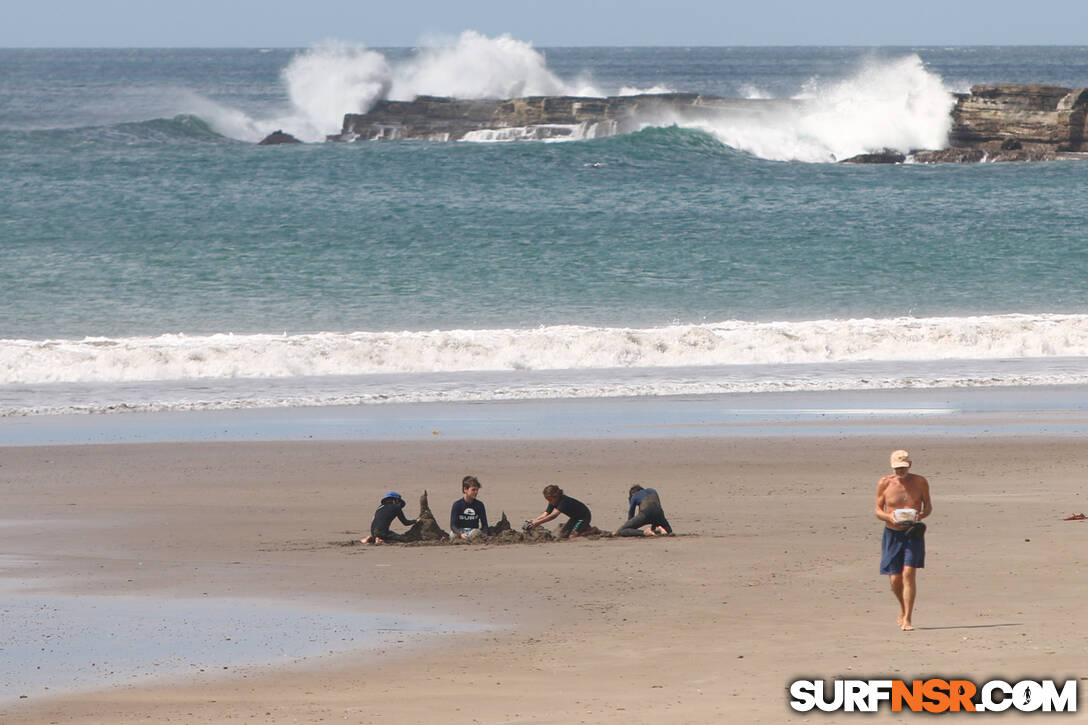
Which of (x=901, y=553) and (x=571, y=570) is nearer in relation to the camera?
(x=901, y=553)

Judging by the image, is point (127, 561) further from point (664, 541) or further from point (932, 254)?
point (932, 254)

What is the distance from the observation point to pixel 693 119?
203ft

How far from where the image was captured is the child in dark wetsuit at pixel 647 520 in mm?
11703

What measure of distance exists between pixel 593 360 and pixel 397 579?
12.2 meters

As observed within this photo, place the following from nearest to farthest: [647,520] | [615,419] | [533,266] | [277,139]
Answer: [647,520]
[615,419]
[533,266]
[277,139]

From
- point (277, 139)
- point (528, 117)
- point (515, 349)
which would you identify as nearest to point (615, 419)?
point (515, 349)

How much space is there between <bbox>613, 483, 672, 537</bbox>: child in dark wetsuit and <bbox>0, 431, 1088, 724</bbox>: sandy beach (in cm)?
28

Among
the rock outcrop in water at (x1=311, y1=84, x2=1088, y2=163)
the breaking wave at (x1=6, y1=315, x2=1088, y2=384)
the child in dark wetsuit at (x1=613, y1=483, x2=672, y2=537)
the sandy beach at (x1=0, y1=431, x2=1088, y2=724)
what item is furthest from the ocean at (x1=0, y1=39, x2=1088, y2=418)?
the child in dark wetsuit at (x1=613, y1=483, x2=672, y2=537)

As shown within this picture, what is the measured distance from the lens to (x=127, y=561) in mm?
11070

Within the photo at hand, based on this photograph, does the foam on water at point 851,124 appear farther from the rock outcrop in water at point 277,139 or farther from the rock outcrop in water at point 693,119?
the rock outcrop in water at point 277,139

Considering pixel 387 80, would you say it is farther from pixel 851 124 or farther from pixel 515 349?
pixel 515 349

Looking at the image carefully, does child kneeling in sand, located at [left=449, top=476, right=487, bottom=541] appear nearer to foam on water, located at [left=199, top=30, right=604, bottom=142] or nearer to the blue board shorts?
the blue board shorts

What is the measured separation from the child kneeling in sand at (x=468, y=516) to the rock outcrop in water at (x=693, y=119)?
1697 inches

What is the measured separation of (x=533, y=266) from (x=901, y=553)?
23.3m
